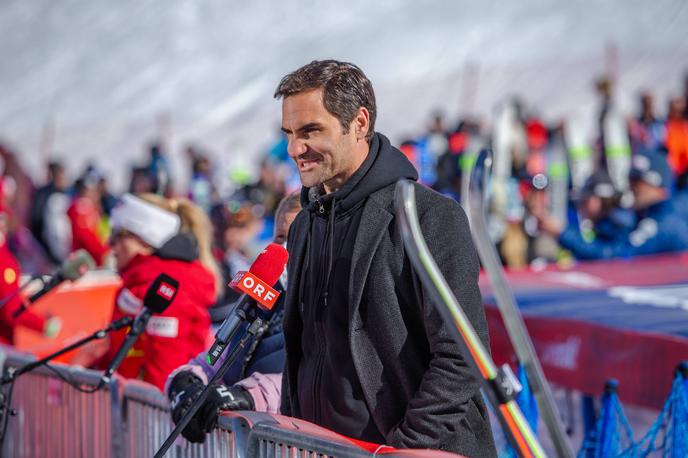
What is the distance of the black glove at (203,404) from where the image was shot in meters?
3.19

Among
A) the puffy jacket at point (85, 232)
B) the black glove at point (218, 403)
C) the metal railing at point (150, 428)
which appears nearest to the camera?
the black glove at point (218, 403)

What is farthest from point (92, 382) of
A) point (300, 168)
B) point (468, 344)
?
point (468, 344)

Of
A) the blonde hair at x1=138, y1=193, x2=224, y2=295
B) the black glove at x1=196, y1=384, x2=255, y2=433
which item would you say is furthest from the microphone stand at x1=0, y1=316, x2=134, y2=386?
the blonde hair at x1=138, y1=193, x2=224, y2=295

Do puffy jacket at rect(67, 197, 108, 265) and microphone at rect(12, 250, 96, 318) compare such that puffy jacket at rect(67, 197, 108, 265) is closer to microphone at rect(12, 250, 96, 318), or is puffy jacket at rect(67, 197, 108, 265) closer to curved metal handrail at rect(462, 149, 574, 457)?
microphone at rect(12, 250, 96, 318)

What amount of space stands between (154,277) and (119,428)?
1.03 m

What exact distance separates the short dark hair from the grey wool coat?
0.25 metres

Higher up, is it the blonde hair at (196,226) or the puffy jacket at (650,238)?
the blonde hair at (196,226)

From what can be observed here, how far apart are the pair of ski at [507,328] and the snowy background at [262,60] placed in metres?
17.4

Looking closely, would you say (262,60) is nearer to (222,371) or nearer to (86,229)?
(86,229)

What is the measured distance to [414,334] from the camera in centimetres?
283

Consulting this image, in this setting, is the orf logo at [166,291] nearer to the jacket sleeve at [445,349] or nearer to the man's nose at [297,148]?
the man's nose at [297,148]

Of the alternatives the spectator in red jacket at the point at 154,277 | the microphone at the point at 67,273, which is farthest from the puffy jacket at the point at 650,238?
the microphone at the point at 67,273

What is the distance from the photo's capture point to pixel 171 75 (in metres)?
30.8

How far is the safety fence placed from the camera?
280 cm
